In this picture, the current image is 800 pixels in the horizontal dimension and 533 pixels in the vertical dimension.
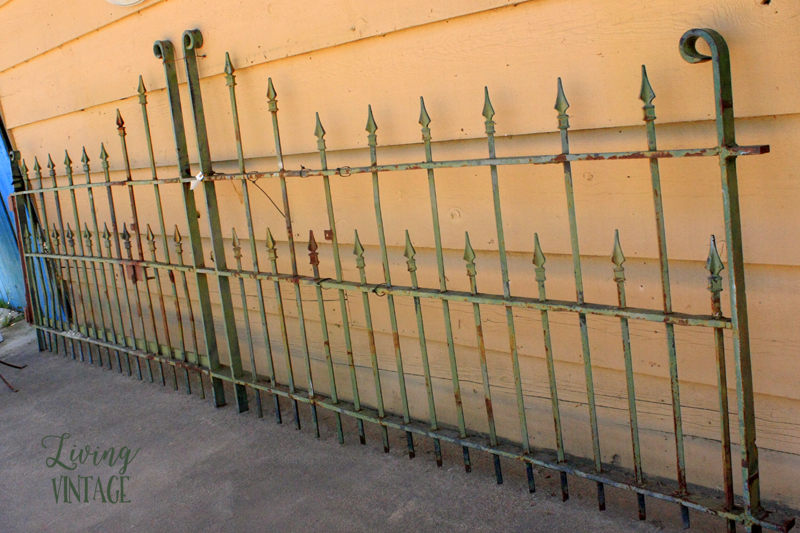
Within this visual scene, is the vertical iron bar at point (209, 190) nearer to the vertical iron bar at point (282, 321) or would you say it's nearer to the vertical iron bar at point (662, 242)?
the vertical iron bar at point (282, 321)

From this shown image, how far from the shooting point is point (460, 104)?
2547mm

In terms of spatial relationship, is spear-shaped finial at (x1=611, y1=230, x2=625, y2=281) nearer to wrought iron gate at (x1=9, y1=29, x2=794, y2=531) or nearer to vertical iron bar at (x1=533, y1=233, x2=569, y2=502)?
wrought iron gate at (x1=9, y1=29, x2=794, y2=531)

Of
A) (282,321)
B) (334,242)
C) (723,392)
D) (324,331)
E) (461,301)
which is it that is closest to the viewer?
(723,392)

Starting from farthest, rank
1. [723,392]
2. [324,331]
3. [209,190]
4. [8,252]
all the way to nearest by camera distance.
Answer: [8,252] → [209,190] → [324,331] → [723,392]

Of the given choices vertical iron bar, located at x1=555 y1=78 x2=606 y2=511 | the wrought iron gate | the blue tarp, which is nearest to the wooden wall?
the wrought iron gate

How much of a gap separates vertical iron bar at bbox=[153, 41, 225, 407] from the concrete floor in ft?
0.99

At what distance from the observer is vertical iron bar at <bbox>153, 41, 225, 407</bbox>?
11.5 feet

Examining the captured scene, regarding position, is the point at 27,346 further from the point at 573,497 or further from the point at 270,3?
the point at 573,497

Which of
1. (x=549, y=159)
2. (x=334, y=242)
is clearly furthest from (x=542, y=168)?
(x=334, y=242)

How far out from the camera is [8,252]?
6023 mm

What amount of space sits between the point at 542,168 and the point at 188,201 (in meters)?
2.00

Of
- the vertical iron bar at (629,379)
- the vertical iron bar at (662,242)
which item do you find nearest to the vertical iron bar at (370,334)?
the vertical iron bar at (629,379)

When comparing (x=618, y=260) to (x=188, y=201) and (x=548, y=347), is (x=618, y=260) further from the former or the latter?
(x=188, y=201)

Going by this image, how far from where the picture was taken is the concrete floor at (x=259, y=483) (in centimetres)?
245
